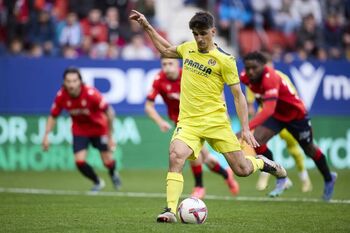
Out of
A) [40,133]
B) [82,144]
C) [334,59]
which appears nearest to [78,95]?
[82,144]

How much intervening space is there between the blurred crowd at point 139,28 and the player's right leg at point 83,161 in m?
5.73

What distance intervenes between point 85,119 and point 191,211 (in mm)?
6743

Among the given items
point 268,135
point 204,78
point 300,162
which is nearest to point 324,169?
point 268,135

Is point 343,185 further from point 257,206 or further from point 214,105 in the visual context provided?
point 214,105

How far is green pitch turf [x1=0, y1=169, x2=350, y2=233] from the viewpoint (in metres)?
10.2

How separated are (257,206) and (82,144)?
467 cm

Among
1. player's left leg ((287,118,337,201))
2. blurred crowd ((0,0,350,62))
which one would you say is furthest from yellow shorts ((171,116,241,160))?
blurred crowd ((0,0,350,62))

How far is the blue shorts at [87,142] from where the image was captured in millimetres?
16719

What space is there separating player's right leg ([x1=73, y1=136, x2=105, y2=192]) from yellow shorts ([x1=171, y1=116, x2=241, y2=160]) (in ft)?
19.3

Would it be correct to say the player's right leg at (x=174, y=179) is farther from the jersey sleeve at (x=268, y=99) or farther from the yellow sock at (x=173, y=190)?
the jersey sleeve at (x=268, y=99)

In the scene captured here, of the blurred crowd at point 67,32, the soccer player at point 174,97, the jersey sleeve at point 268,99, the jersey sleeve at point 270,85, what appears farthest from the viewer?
the blurred crowd at point 67,32

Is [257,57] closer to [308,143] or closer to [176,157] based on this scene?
[308,143]

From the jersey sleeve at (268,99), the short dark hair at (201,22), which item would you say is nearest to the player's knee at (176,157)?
the short dark hair at (201,22)

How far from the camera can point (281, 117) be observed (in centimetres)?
1491
